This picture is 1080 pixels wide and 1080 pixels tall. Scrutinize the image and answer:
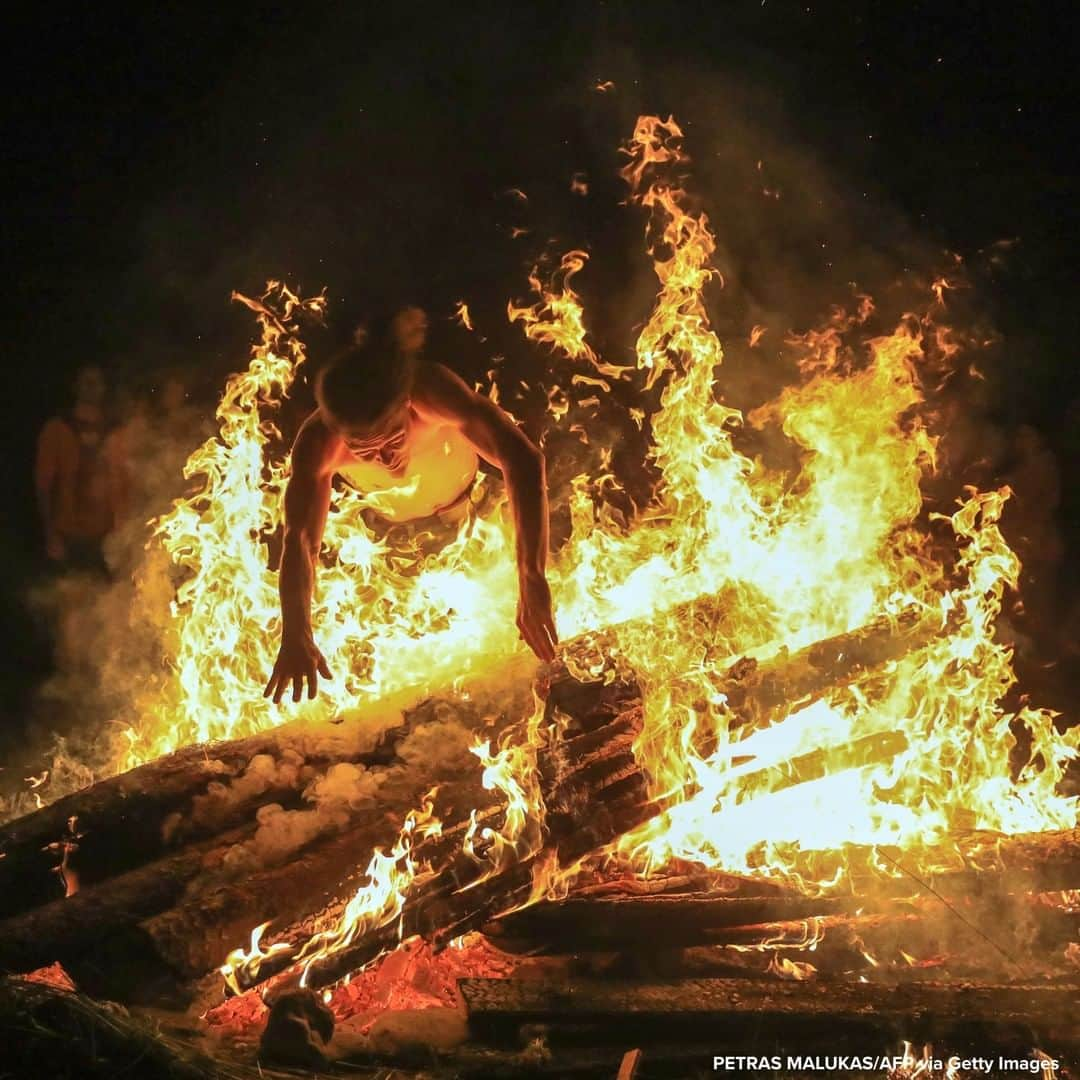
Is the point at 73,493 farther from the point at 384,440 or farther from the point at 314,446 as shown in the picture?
the point at 384,440

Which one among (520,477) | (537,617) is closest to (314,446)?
(520,477)

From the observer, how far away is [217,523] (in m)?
7.14

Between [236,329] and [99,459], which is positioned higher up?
[236,329]

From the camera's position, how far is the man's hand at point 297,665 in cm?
514

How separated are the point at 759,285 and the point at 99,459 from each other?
256 inches

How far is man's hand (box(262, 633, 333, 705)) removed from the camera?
5141mm

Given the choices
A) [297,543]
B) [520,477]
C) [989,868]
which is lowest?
[989,868]

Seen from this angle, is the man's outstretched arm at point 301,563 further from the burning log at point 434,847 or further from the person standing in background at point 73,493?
the person standing in background at point 73,493

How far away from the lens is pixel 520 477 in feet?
16.9

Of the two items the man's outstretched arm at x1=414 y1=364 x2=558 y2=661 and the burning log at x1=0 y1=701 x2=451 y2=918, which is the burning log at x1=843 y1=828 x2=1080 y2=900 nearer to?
the man's outstretched arm at x1=414 y1=364 x2=558 y2=661

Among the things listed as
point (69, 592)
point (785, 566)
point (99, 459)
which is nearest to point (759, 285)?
point (785, 566)

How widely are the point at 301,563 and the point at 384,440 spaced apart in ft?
3.14

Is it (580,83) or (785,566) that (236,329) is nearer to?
(580,83)

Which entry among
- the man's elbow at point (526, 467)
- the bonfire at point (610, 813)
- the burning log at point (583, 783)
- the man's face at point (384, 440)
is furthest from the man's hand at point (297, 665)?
the man's elbow at point (526, 467)
